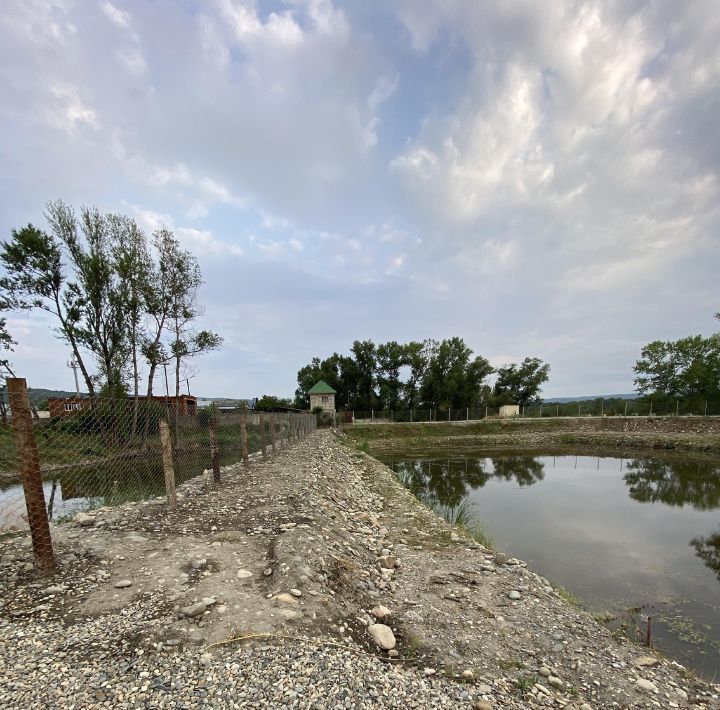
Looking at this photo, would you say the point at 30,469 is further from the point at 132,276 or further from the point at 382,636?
the point at 132,276

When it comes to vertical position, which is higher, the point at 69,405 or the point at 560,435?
the point at 69,405

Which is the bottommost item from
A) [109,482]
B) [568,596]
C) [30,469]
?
[568,596]

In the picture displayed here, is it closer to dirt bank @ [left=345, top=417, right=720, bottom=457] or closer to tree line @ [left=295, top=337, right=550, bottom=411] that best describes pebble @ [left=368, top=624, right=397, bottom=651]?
dirt bank @ [left=345, top=417, right=720, bottom=457]

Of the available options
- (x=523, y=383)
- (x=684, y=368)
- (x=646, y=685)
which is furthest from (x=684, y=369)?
(x=646, y=685)

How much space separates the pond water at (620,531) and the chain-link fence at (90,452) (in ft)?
26.2

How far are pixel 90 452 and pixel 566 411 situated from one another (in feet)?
177

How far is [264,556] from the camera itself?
17.7 ft

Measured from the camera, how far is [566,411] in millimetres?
50125

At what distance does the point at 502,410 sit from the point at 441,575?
51.5 meters

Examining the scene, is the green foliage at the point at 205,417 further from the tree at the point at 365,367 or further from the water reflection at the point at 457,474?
the tree at the point at 365,367

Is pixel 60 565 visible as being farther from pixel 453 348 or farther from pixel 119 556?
pixel 453 348

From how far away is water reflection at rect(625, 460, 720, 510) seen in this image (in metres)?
14.9

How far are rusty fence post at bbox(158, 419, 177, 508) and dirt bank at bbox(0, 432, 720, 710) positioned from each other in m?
0.35

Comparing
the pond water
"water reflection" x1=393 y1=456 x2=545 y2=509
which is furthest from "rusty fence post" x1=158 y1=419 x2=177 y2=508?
"water reflection" x1=393 y1=456 x2=545 y2=509
